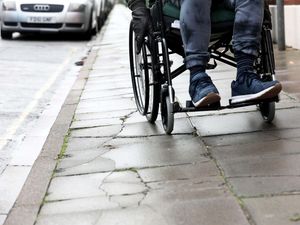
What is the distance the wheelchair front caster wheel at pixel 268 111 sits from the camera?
455 centimetres

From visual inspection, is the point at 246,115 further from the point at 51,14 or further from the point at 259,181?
the point at 51,14

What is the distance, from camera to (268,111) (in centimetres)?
462

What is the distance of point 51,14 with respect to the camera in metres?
14.5

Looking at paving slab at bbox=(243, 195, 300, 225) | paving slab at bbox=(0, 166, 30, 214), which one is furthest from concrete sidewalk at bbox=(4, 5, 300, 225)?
paving slab at bbox=(0, 166, 30, 214)

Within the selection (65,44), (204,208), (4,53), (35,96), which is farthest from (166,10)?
(65,44)

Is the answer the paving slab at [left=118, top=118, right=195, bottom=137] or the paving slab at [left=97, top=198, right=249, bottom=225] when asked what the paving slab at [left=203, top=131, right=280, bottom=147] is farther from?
the paving slab at [left=97, top=198, right=249, bottom=225]

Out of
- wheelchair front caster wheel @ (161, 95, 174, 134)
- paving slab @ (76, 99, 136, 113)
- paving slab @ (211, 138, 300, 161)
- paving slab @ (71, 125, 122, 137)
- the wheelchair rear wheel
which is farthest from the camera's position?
paving slab @ (76, 99, 136, 113)

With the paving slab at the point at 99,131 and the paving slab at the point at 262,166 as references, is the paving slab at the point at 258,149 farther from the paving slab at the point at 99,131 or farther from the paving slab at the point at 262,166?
the paving slab at the point at 99,131

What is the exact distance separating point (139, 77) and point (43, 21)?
9504mm

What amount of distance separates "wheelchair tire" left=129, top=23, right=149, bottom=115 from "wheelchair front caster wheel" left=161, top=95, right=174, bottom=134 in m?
0.39

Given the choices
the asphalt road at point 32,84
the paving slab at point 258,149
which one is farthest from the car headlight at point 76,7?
the paving slab at point 258,149

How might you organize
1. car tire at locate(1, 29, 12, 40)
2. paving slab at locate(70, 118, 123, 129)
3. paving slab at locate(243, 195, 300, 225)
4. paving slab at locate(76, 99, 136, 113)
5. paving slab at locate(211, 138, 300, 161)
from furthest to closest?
car tire at locate(1, 29, 12, 40), paving slab at locate(76, 99, 136, 113), paving slab at locate(70, 118, 123, 129), paving slab at locate(211, 138, 300, 161), paving slab at locate(243, 195, 300, 225)

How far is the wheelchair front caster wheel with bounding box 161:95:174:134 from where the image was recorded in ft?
14.1

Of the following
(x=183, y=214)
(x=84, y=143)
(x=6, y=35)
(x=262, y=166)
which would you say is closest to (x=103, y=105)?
(x=84, y=143)
